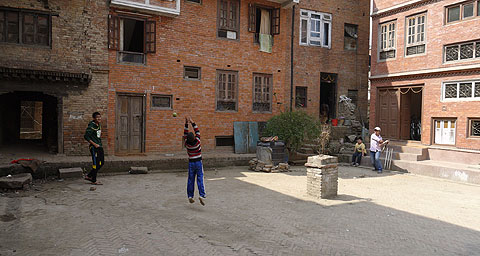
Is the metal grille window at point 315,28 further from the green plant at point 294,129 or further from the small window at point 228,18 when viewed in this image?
the green plant at point 294,129

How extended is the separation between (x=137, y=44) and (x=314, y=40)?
386 inches

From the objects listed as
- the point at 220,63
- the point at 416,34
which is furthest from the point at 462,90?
the point at 220,63

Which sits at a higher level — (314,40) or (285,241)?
(314,40)

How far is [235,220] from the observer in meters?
6.93

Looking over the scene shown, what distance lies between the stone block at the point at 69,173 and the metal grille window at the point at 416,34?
51.1ft

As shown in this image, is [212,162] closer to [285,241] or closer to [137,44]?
[137,44]

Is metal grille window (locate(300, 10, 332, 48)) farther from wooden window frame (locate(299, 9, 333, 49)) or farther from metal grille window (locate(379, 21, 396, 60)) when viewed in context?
metal grille window (locate(379, 21, 396, 60))

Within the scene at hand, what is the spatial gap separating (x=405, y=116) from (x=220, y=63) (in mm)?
9819

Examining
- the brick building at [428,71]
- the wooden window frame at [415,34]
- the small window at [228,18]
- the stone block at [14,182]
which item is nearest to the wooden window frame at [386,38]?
the brick building at [428,71]

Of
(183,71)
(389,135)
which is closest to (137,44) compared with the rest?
(183,71)

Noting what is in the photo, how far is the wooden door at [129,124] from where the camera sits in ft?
45.9

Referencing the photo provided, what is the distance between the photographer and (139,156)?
44.7 feet

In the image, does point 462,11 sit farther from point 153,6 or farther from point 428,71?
point 153,6

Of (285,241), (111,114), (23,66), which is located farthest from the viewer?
(111,114)
